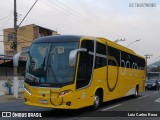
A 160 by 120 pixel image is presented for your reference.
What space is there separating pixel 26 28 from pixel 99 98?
55.1 meters

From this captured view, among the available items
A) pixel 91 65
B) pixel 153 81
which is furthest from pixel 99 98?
pixel 153 81

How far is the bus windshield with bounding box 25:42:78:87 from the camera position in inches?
467

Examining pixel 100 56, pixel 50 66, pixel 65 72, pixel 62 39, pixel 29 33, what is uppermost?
pixel 29 33

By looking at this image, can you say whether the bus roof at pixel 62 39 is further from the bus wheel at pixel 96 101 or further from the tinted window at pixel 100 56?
the bus wheel at pixel 96 101

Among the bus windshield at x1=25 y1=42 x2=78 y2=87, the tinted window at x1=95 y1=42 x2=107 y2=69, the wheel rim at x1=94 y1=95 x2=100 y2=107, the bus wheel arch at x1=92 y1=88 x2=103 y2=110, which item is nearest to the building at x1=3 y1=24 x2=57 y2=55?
the tinted window at x1=95 y1=42 x2=107 y2=69

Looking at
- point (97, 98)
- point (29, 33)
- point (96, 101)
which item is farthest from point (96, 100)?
point (29, 33)

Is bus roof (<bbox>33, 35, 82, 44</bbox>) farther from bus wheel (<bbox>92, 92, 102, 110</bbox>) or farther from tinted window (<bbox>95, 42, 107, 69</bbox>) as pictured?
bus wheel (<bbox>92, 92, 102, 110</bbox>)

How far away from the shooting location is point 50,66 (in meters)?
12.1

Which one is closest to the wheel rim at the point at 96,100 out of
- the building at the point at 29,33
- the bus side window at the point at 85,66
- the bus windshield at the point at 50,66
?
the bus side window at the point at 85,66

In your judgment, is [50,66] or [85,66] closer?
[50,66]

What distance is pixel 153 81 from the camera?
42562mm

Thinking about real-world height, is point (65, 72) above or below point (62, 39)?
below

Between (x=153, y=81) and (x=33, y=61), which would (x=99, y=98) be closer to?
(x=33, y=61)

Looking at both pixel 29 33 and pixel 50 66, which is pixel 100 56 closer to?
pixel 50 66
